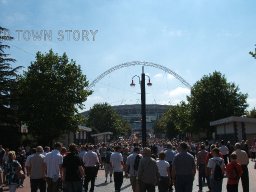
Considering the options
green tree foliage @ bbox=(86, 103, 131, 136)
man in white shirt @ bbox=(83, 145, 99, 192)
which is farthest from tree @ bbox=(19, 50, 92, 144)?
green tree foliage @ bbox=(86, 103, 131, 136)

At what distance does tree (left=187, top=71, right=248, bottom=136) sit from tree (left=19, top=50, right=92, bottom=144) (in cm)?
2310

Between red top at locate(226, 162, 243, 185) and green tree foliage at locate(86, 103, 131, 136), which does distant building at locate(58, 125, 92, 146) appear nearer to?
green tree foliage at locate(86, 103, 131, 136)

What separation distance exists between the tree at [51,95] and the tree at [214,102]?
23.1 meters

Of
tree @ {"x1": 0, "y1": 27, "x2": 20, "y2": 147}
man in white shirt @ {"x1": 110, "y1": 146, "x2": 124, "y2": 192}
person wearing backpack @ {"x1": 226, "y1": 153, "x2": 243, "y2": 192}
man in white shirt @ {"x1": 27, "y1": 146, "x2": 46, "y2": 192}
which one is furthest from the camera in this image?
tree @ {"x1": 0, "y1": 27, "x2": 20, "y2": 147}

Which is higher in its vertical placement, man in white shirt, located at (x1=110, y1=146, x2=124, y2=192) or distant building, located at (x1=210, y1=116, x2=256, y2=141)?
distant building, located at (x1=210, y1=116, x2=256, y2=141)

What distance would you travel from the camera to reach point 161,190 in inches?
566

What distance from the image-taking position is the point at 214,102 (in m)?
67.8

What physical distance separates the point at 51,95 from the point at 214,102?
28107 mm

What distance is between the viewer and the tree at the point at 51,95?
158 feet

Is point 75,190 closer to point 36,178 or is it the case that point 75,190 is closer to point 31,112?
point 36,178

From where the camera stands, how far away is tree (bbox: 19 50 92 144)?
158 feet

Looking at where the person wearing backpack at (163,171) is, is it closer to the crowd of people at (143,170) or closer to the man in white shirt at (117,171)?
the crowd of people at (143,170)

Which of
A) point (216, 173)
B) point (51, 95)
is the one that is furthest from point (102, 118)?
point (216, 173)

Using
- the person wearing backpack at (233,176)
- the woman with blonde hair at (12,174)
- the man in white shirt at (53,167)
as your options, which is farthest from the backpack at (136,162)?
the woman with blonde hair at (12,174)
